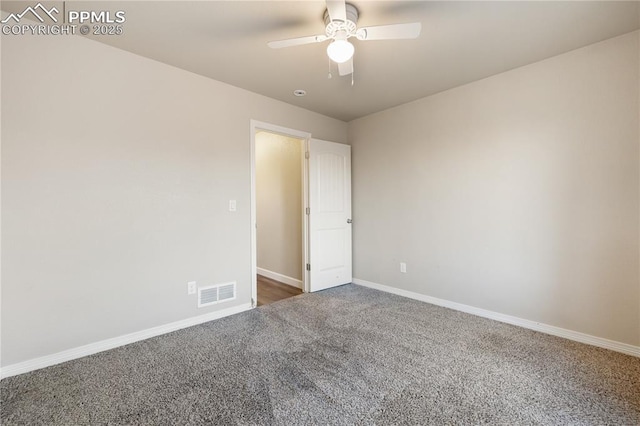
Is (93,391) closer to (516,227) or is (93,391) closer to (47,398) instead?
(47,398)

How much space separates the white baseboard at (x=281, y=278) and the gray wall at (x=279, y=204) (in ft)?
0.14

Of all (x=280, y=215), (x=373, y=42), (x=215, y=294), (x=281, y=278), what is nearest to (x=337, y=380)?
(x=215, y=294)

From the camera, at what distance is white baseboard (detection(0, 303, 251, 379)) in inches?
75.5

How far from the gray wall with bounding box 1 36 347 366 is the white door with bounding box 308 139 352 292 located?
1.02 meters

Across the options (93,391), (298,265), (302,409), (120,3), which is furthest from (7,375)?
(298,265)

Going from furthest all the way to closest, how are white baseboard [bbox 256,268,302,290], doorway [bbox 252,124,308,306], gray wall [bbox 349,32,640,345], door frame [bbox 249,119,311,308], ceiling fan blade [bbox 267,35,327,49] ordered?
1. white baseboard [bbox 256,268,302,290]
2. doorway [bbox 252,124,308,306]
3. door frame [bbox 249,119,311,308]
4. gray wall [bbox 349,32,640,345]
5. ceiling fan blade [bbox 267,35,327,49]

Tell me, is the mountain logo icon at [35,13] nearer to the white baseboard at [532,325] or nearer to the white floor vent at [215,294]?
the white floor vent at [215,294]

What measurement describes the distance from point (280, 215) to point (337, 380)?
290 cm

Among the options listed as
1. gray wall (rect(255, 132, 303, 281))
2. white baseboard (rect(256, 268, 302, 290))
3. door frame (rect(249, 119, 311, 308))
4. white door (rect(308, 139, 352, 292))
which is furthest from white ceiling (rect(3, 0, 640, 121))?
white baseboard (rect(256, 268, 302, 290))

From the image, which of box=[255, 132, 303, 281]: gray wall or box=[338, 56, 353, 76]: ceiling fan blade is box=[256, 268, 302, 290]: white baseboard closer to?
box=[255, 132, 303, 281]: gray wall

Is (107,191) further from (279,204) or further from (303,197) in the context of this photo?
(279,204)

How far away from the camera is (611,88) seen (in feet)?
7.23

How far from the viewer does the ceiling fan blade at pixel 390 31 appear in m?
1.65

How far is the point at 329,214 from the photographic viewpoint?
391 cm
